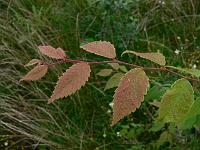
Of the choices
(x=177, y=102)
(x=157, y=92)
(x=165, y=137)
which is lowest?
(x=165, y=137)

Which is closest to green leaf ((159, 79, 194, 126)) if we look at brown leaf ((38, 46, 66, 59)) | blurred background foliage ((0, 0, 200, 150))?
brown leaf ((38, 46, 66, 59))

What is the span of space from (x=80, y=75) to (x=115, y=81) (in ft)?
1.75

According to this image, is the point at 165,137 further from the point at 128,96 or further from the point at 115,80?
the point at 128,96

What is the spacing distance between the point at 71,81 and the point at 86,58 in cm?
167

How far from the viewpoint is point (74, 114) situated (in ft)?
6.98

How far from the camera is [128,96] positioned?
62 centimetres

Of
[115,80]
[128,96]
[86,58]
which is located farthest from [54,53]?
[86,58]

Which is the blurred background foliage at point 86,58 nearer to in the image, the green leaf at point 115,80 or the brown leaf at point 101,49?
the green leaf at point 115,80

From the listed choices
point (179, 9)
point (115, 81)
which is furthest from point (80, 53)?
point (115, 81)

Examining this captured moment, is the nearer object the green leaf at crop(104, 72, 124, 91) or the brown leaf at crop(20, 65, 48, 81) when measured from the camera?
the brown leaf at crop(20, 65, 48, 81)

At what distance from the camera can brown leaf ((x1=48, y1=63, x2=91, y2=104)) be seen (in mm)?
644

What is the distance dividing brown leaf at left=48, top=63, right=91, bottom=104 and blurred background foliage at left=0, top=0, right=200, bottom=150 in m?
0.99

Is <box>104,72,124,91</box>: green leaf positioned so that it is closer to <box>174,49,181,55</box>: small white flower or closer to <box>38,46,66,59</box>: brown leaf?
<box>38,46,66,59</box>: brown leaf

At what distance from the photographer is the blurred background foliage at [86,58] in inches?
76.8
